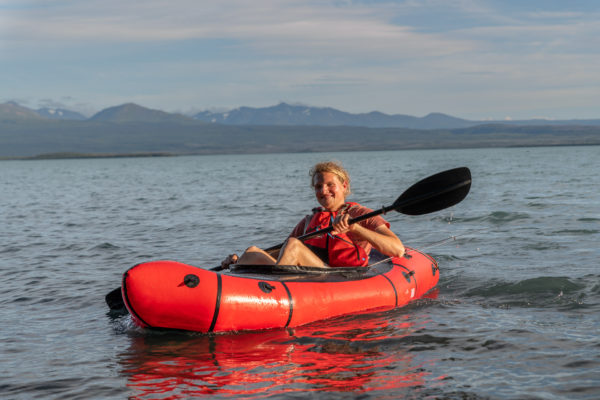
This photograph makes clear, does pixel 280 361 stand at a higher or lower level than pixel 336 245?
lower

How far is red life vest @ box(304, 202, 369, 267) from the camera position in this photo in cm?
684

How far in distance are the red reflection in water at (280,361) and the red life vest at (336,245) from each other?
0.66 meters

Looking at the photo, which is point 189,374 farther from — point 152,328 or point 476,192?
point 476,192

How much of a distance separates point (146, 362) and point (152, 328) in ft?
1.44

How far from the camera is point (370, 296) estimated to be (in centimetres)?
680

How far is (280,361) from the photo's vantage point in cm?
537

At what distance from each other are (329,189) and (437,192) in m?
1.37

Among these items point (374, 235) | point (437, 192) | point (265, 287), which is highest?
point (437, 192)

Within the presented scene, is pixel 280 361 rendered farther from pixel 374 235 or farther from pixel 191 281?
pixel 374 235

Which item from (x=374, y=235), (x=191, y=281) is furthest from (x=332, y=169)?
(x=191, y=281)

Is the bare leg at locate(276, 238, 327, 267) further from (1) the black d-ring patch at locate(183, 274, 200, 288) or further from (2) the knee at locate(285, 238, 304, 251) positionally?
(1) the black d-ring patch at locate(183, 274, 200, 288)

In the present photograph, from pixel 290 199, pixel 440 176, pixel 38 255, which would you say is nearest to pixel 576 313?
pixel 440 176

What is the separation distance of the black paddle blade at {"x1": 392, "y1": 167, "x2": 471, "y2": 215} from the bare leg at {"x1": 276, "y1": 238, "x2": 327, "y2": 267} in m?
1.20

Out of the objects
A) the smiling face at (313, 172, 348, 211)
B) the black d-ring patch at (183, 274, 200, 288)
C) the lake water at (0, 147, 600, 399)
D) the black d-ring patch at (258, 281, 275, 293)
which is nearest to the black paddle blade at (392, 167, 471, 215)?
the smiling face at (313, 172, 348, 211)
